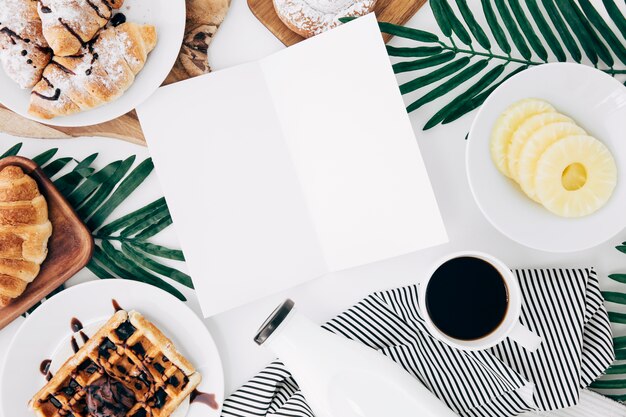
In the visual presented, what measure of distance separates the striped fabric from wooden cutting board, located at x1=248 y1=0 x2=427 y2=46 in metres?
0.48

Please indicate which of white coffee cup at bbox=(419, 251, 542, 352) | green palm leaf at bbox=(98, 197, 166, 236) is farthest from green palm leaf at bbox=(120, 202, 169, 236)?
white coffee cup at bbox=(419, 251, 542, 352)

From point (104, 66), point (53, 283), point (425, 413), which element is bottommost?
point (425, 413)

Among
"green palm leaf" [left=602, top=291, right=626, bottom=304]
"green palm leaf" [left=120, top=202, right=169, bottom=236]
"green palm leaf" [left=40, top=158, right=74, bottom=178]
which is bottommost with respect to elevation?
"green palm leaf" [left=602, top=291, right=626, bottom=304]

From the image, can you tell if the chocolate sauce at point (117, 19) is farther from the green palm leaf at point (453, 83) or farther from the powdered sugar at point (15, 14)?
the green palm leaf at point (453, 83)

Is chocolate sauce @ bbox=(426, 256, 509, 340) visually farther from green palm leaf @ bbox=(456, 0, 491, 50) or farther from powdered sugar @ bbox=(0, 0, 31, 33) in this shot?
powdered sugar @ bbox=(0, 0, 31, 33)

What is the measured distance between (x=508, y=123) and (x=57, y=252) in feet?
2.62

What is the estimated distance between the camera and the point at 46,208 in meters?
0.93

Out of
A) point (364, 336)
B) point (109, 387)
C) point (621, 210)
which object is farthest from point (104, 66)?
point (621, 210)

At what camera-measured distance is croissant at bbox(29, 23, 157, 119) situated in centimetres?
84

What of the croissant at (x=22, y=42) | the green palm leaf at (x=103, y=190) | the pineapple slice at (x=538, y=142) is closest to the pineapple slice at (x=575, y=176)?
the pineapple slice at (x=538, y=142)

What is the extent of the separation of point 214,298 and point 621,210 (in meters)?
0.68

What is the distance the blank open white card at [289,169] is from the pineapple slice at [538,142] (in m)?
0.16

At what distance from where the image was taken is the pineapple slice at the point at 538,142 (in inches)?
30.7

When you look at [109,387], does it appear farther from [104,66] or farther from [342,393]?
[104,66]
